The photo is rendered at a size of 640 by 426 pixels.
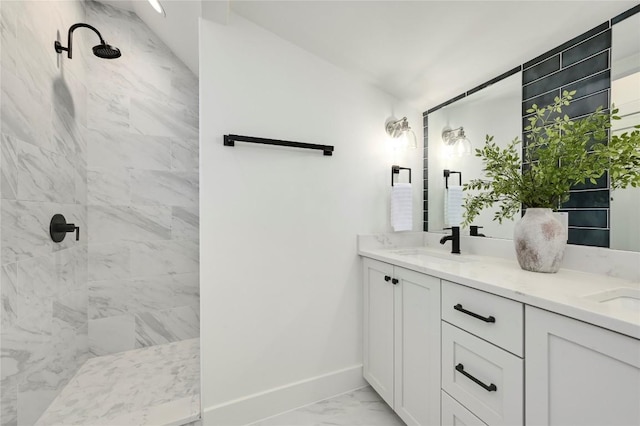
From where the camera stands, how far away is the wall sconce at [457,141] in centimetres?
183

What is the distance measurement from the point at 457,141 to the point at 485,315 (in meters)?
1.27

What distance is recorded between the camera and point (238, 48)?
151cm

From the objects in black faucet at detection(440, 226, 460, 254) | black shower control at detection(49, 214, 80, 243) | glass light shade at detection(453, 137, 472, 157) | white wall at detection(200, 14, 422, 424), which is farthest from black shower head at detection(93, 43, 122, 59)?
black faucet at detection(440, 226, 460, 254)

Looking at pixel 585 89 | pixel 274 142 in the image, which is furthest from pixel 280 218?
pixel 585 89

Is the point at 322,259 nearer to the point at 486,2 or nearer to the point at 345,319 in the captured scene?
the point at 345,319

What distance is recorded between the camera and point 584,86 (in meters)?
1.25

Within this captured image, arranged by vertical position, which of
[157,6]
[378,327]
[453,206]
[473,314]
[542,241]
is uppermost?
[157,6]

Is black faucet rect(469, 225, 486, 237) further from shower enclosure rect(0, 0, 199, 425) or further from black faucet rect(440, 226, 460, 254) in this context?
shower enclosure rect(0, 0, 199, 425)

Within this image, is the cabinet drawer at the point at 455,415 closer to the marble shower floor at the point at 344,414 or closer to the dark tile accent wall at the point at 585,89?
the marble shower floor at the point at 344,414

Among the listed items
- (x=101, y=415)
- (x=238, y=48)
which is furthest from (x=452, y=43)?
(x=101, y=415)

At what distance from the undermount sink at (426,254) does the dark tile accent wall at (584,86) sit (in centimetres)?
51

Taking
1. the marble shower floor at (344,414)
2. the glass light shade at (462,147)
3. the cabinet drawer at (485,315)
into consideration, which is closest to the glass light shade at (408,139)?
the glass light shade at (462,147)

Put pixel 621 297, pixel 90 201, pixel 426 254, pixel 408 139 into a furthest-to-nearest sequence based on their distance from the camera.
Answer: pixel 90 201 → pixel 408 139 → pixel 426 254 → pixel 621 297

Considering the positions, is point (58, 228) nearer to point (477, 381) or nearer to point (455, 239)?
point (477, 381)
